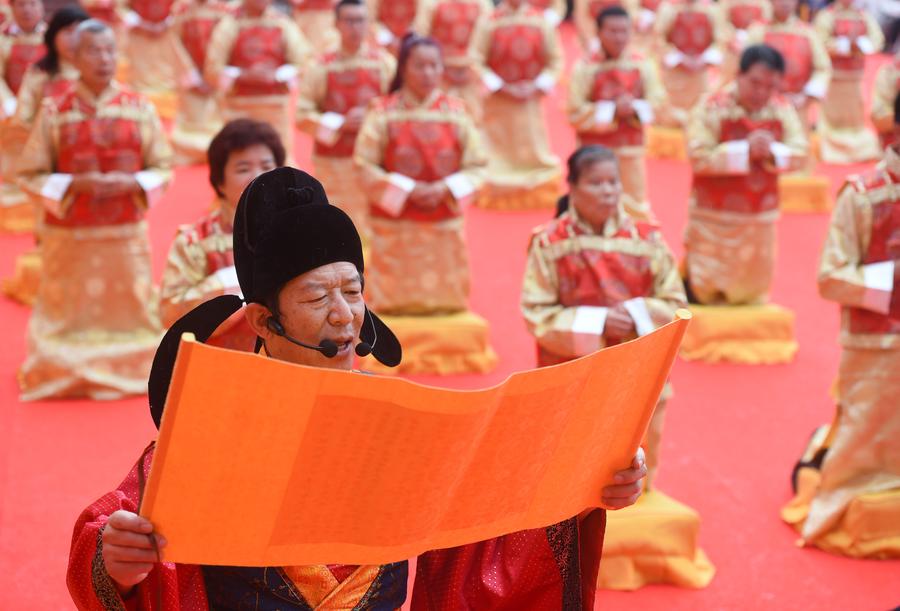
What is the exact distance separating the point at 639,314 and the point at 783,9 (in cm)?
607

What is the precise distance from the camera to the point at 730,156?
600 centimetres

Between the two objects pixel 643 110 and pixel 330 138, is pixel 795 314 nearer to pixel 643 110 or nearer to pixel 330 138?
pixel 643 110

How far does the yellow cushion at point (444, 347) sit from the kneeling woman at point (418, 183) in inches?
7.4

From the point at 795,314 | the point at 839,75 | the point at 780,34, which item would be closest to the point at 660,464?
the point at 795,314

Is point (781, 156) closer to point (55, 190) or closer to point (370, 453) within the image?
point (55, 190)

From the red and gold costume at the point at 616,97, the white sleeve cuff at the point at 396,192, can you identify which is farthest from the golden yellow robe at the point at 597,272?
the red and gold costume at the point at 616,97

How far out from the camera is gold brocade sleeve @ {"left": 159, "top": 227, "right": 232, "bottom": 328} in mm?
4203

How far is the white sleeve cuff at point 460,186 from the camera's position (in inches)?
231

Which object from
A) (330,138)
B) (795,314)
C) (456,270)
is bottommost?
(795,314)

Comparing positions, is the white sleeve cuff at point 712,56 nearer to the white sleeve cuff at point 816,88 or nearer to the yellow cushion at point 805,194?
the yellow cushion at point 805,194

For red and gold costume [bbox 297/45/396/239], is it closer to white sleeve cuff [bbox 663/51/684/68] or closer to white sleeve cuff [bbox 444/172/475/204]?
white sleeve cuff [bbox 444/172/475/204]

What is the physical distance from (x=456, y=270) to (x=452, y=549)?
400 cm

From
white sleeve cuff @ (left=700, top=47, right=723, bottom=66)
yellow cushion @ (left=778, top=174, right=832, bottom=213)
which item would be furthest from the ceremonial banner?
white sleeve cuff @ (left=700, top=47, right=723, bottom=66)

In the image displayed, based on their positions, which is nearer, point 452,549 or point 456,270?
point 452,549
